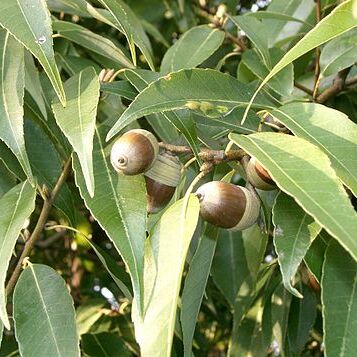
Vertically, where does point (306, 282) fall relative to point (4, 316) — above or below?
below

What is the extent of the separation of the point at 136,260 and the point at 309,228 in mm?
175

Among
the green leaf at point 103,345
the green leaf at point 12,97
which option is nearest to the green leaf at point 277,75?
the green leaf at point 12,97

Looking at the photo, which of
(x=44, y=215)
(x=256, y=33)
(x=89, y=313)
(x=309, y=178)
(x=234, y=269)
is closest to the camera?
(x=309, y=178)

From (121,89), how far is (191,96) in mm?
155

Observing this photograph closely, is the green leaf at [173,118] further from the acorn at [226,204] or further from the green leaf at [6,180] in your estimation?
the green leaf at [6,180]

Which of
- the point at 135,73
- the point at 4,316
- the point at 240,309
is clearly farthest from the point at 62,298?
the point at 240,309

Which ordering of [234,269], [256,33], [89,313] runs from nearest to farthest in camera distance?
[256,33] < [234,269] < [89,313]

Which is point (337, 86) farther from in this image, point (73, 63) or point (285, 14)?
point (73, 63)

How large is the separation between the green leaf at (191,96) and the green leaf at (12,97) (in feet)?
0.44

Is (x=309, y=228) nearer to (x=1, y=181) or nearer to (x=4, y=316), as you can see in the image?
(x=4, y=316)

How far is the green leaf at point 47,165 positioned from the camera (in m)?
1.08

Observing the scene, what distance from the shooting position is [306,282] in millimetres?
1215

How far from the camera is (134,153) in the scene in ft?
2.73

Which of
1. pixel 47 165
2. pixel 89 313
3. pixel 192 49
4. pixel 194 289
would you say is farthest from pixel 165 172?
pixel 89 313
